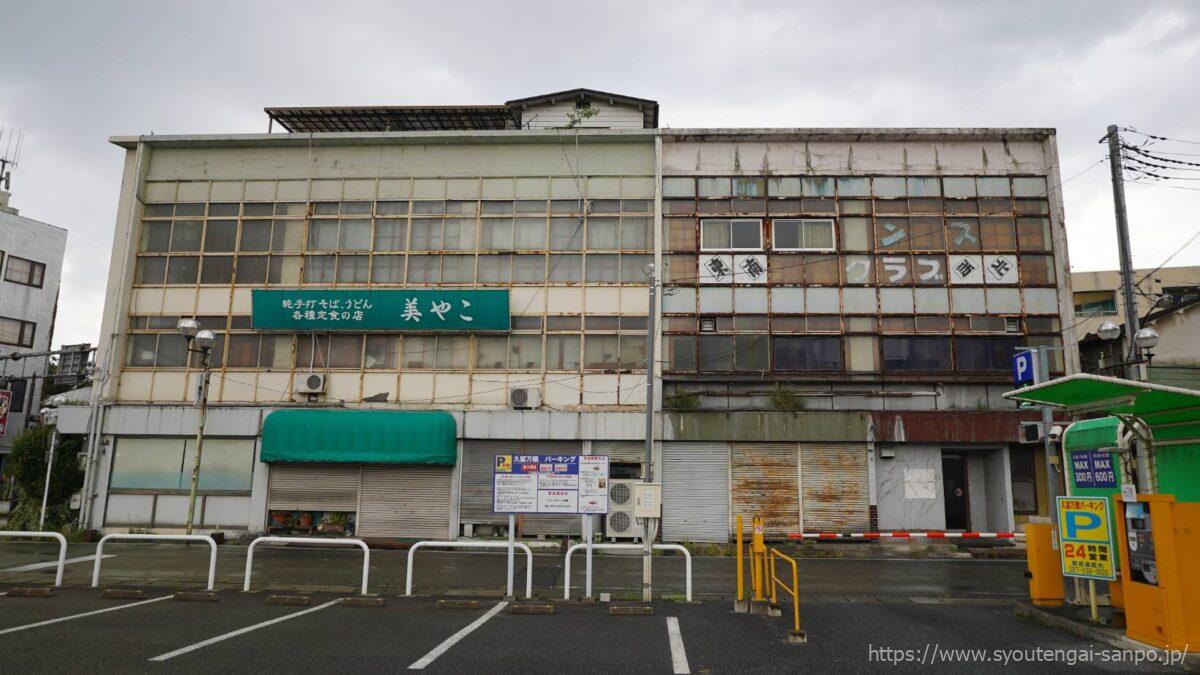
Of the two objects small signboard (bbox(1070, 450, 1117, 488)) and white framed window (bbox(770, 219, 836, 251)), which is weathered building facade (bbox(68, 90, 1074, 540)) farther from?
small signboard (bbox(1070, 450, 1117, 488))

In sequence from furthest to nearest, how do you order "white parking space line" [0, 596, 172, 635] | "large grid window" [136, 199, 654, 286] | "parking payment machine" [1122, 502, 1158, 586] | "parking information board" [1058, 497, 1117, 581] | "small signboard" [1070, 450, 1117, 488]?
"large grid window" [136, 199, 654, 286]
"small signboard" [1070, 450, 1117, 488]
"parking information board" [1058, 497, 1117, 581]
"white parking space line" [0, 596, 172, 635]
"parking payment machine" [1122, 502, 1158, 586]

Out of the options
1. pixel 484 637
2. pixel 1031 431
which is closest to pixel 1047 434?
pixel 1031 431

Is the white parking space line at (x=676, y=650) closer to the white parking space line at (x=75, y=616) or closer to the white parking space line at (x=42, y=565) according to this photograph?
the white parking space line at (x=75, y=616)

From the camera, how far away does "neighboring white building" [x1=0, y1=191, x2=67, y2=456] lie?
37.6 meters

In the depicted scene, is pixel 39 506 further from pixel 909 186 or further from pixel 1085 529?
pixel 909 186

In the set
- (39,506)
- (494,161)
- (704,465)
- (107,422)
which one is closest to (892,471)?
(704,465)

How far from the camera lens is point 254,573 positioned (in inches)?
594

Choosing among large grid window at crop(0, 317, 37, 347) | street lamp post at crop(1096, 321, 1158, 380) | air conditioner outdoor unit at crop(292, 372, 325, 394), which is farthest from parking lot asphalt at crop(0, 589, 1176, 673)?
large grid window at crop(0, 317, 37, 347)

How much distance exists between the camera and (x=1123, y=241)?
1816cm

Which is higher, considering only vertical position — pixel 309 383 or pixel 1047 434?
pixel 309 383

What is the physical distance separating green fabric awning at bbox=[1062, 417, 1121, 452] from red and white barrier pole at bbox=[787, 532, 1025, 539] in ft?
27.6

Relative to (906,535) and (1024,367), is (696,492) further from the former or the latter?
(1024,367)

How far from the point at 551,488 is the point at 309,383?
14.8 metres

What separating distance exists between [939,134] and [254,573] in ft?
81.3
